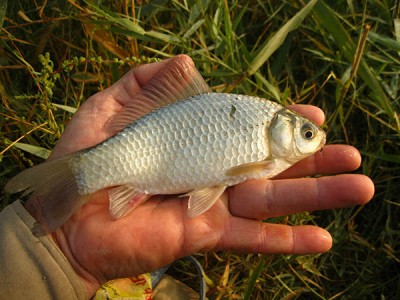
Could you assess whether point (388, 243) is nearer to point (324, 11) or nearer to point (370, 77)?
point (370, 77)

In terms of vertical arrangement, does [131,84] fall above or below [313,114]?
above

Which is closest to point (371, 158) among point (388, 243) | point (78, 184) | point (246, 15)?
point (388, 243)

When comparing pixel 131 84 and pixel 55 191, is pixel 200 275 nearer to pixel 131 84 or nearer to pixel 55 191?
pixel 55 191

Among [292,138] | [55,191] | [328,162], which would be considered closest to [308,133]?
[292,138]

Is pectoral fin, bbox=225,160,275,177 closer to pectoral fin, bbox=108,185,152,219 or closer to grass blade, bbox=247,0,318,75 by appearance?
pectoral fin, bbox=108,185,152,219

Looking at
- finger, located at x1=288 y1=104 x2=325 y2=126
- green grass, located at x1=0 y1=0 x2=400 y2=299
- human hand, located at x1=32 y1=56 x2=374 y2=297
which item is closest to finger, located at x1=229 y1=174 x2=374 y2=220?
human hand, located at x1=32 y1=56 x2=374 y2=297

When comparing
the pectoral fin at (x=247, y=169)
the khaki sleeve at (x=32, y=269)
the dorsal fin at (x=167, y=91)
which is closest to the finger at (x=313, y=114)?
the pectoral fin at (x=247, y=169)

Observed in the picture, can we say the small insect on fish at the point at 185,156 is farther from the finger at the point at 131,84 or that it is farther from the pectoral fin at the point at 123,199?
the finger at the point at 131,84
